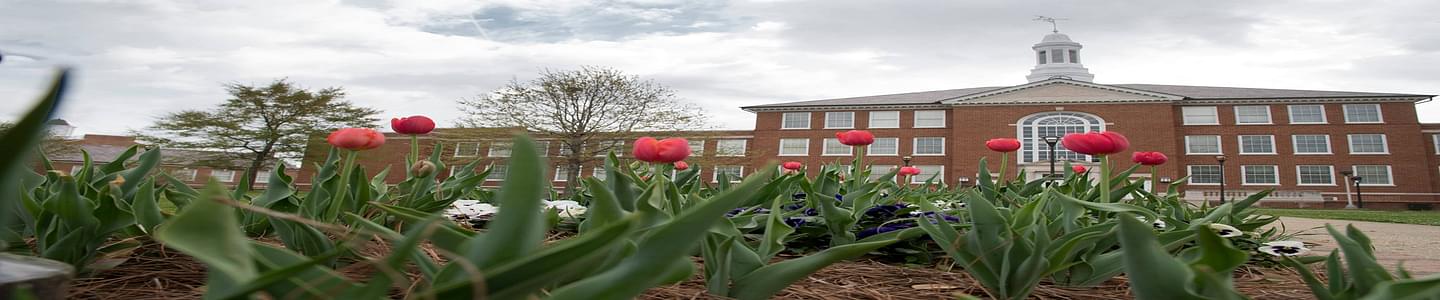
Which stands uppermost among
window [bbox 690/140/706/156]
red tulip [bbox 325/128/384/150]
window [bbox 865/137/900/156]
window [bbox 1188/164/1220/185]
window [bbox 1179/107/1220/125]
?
window [bbox 1179/107/1220/125]

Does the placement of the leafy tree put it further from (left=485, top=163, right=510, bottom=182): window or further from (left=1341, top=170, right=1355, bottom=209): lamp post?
(left=1341, top=170, right=1355, bottom=209): lamp post

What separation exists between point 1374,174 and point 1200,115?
649cm

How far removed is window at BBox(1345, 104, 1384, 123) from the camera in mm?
28188

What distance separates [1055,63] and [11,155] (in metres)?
42.1

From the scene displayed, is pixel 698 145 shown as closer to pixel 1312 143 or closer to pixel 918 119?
pixel 918 119

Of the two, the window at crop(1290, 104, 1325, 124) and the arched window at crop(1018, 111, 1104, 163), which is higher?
the window at crop(1290, 104, 1325, 124)

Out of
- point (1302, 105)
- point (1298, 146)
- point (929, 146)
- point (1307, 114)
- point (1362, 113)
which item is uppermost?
point (1302, 105)

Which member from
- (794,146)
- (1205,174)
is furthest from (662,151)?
(1205,174)

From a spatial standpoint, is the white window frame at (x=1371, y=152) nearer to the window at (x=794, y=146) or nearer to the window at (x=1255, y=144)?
the window at (x=1255, y=144)

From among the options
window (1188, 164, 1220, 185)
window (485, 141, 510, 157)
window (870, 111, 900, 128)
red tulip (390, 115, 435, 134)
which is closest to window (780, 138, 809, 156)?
window (870, 111, 900, 128)

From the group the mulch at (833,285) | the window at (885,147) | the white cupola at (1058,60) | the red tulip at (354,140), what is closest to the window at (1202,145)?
the white cupola at (1058,60)

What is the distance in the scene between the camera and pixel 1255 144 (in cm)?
2892

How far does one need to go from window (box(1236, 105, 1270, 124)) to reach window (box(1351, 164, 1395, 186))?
11.6 ft

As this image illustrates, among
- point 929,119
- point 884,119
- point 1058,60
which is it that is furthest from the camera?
point 1058,60
